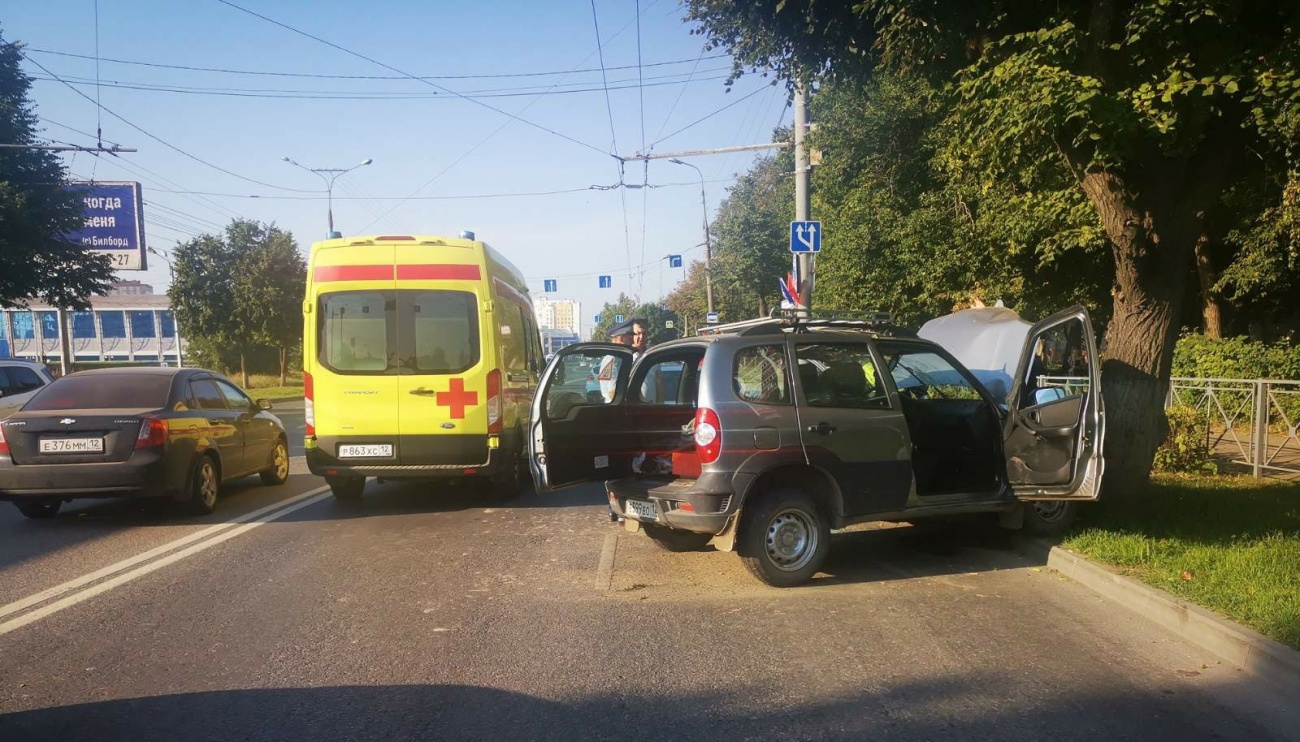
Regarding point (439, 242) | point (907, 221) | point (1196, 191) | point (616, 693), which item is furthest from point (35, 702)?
point (907, 221)

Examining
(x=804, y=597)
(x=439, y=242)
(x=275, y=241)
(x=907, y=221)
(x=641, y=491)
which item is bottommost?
(x=804, y=597)

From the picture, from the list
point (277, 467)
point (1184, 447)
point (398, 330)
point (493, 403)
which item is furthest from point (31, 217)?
point (1184, 447)

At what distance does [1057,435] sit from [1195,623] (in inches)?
80.5

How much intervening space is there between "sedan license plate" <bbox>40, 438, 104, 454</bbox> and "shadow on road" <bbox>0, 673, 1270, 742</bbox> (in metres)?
4.76

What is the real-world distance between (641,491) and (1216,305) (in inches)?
748

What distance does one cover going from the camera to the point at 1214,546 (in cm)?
642

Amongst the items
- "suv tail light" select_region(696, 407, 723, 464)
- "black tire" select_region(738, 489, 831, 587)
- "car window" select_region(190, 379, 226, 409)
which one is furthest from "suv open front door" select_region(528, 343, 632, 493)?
"car window" select_region(190, 379, 226, 409)

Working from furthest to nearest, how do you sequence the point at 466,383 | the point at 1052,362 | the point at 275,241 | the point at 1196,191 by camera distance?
1. the point at 275,241
2. the point at 1052,362
3. the point at 466,383
4. the point at 1196,191

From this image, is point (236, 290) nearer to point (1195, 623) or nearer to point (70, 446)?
point (70, 446)

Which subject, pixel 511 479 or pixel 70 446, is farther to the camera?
pixel 511 479

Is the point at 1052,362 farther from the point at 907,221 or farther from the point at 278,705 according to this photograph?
the point at 278,705

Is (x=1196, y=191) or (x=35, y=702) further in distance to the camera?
(x=1196, y=191)

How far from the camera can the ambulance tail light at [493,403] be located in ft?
29.1

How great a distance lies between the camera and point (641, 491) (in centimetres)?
630
